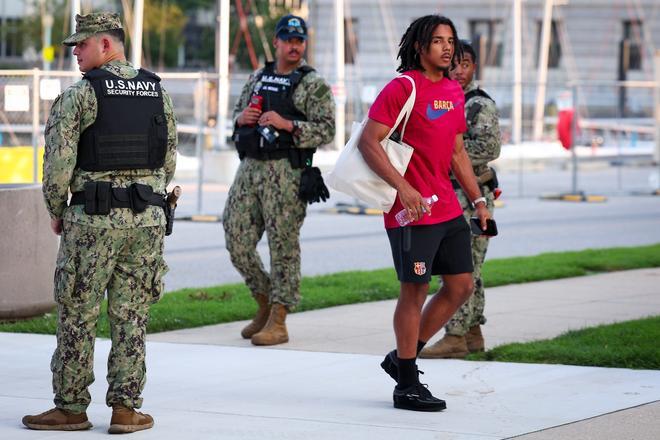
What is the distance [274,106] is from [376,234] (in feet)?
30.1

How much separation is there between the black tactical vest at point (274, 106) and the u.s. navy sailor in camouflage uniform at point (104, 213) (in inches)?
98.6

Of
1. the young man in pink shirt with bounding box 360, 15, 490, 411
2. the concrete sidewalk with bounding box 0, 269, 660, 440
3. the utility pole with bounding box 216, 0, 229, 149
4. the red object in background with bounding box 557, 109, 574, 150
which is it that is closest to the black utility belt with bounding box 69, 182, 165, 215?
the concrete sidewalk with bounding box 0, 269, 660, 440

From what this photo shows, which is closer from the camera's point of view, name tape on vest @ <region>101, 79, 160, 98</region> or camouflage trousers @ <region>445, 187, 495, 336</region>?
name tape on vest @ <region>101, 79, 160, 98</region>

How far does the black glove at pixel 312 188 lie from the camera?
351 inches

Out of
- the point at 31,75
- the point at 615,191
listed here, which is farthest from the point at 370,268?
the point at 615,191

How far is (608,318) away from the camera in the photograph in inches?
400

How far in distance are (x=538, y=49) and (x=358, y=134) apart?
153ft

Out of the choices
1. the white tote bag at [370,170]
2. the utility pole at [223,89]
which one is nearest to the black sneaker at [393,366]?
the white tote bag at [370,170]

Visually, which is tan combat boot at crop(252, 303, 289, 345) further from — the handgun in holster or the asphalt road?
the asphalt road

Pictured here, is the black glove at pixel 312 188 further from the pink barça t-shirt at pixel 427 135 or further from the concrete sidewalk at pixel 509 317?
the pink barça t-shirt at pixel 427 135

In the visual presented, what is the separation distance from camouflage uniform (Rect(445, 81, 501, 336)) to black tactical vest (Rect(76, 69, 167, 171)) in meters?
2.51

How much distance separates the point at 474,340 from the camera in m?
8.66

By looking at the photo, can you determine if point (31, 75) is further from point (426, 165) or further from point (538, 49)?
point (538, 49)

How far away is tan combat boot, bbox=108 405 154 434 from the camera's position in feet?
20.7
